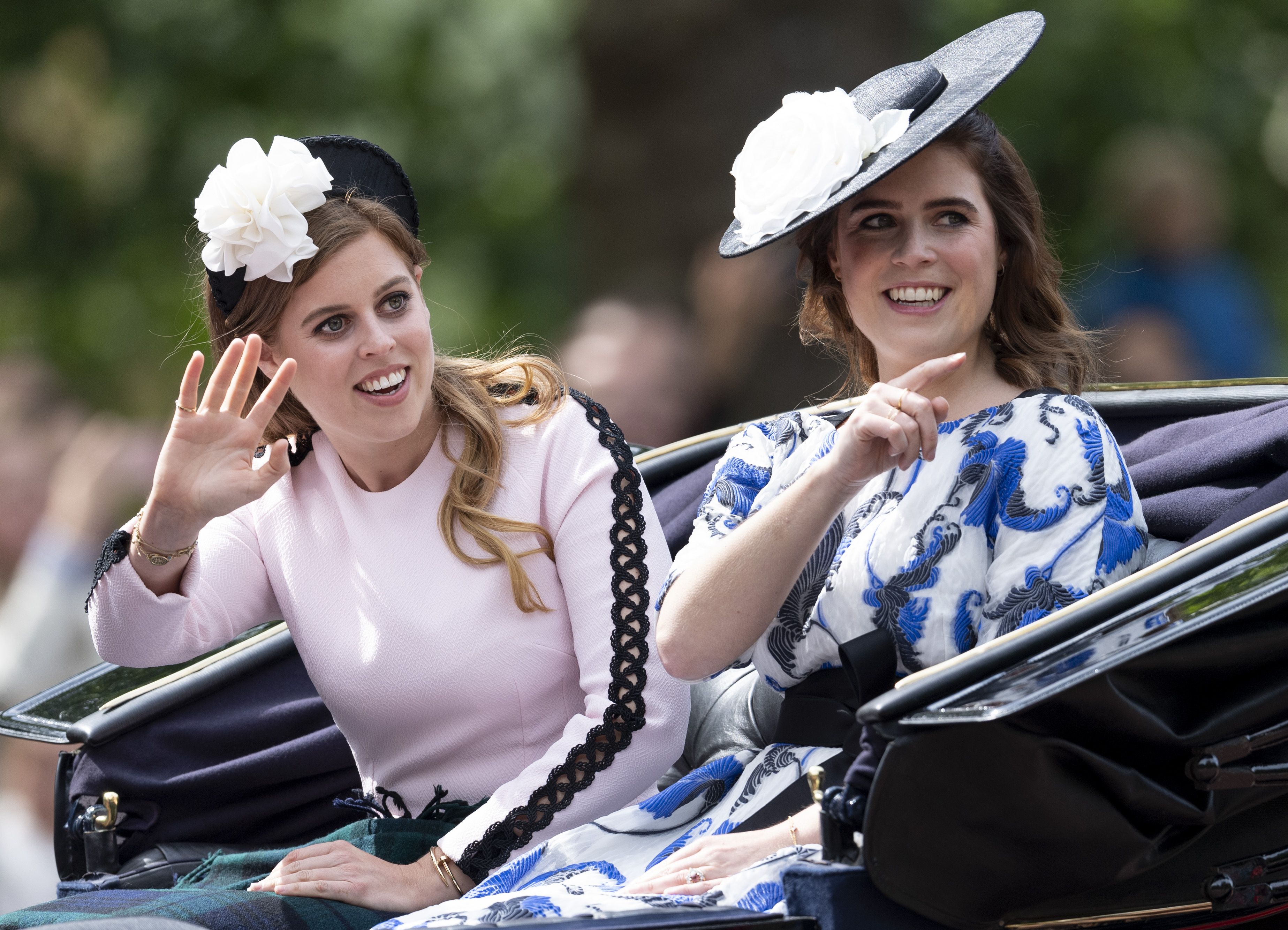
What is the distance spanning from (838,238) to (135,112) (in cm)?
689

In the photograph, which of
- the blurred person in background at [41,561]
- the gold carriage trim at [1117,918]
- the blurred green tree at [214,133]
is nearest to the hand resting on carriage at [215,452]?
the gold carriage trim at [1117,918]

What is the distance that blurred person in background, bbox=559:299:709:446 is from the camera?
13.0ft

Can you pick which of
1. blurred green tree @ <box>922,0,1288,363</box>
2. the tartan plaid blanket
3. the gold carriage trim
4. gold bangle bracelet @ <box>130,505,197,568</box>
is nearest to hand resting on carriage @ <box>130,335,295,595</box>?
gold bangle bracelet @ <box>130,505,197,568</box>

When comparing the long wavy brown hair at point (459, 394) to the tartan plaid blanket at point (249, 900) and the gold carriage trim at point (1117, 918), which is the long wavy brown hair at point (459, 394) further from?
the gold carriage trim at point (1117, 918)

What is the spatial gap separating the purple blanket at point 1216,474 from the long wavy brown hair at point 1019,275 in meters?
0.20

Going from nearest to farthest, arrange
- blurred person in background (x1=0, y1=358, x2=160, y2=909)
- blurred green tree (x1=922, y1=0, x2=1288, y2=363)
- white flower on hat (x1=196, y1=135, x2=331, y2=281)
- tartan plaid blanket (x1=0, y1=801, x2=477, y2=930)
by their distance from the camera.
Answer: tartan plaid blanket (x1=0, y1=801, x2=477, y2=930)
white flower on hat (x1=196, y1=135, x2=331, y2=281)
blurred person in background (x1=0, y1=358, x2=160, y2=909)
blurred green tree (x1=922, y1=0, x2=1288, y2=363)

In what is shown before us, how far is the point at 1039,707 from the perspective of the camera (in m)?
1.51

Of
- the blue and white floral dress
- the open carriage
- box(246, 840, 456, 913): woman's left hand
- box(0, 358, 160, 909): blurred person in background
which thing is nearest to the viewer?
the open carriage

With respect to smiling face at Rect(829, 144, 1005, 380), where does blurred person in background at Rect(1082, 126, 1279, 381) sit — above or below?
below

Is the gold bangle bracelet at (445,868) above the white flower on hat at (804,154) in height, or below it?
below

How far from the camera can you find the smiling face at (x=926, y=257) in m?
1.98

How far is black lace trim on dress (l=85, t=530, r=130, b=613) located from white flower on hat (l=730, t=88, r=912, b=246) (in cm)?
106

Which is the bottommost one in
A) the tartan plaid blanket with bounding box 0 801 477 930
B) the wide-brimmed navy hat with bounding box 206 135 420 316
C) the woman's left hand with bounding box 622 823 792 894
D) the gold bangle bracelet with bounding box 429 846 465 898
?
the gold bangle bracelet with bounding box 429 846 465 898

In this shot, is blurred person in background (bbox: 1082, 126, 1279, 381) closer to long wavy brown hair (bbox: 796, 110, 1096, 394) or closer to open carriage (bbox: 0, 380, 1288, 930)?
long wavy brown hair (bbox: 796, 110, 1096, 394)
